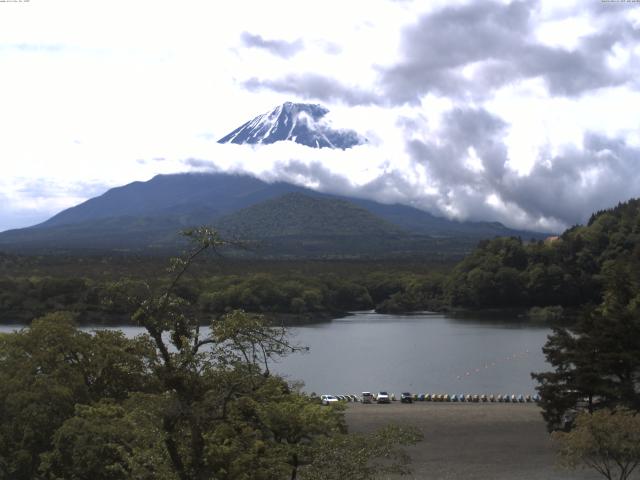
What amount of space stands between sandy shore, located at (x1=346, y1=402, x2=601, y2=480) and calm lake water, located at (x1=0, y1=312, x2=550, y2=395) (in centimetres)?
517

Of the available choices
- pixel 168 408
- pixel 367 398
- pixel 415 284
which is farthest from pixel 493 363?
pixel 415 284

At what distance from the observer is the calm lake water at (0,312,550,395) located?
39.9 m

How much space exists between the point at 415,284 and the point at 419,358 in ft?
142

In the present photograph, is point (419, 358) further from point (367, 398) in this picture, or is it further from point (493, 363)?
point (367, 398)

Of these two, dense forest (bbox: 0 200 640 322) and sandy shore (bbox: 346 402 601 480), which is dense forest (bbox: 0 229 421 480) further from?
dense forest (bbox: 0 200 640 322)

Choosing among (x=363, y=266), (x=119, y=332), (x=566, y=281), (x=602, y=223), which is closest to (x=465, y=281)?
(x=566, y=281)

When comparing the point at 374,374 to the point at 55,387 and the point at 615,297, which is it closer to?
the point at 615,297

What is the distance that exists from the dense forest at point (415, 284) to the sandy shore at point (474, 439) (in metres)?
44.5

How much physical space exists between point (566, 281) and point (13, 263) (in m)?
66.6

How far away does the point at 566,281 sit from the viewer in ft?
270

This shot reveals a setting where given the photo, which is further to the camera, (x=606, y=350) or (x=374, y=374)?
(x=374, y=374)

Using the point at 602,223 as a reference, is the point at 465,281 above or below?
below

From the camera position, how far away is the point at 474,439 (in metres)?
24.9

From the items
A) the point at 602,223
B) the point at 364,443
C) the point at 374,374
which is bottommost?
the point at 374,374
